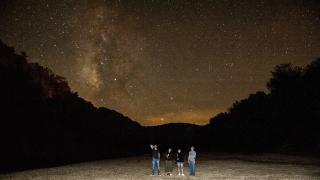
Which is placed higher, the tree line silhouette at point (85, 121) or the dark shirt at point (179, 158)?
the tree line silhouette at point (85, 121)

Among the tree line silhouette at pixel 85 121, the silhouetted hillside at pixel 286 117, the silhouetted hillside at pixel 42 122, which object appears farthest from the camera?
the silhouetted hillside at pixel 42 122

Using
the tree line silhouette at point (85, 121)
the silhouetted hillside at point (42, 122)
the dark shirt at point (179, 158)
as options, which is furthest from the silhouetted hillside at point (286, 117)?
the dark shirt at point (179, 158)

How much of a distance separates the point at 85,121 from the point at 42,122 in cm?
1806

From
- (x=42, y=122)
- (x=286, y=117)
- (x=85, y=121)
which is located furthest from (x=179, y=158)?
(x=85, y=121)

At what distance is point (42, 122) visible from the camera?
240 ft

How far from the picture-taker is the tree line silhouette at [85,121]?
55406 mm

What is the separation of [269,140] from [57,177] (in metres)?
48.0

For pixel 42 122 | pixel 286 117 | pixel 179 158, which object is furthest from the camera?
pixel 42 122

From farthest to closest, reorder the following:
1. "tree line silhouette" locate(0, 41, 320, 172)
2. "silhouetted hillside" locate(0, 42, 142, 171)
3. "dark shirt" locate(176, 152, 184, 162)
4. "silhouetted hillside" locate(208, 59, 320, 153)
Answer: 1. "silhouetted hillside" locate(0, 42, 142, 171)
2. "tree line silhouette" locate(0, 41, 320, 172)
3. "silhouetted hillside" locate(208, 59, 320, 153)
4. "dark shirt" locate(176, 152, 184, 162)

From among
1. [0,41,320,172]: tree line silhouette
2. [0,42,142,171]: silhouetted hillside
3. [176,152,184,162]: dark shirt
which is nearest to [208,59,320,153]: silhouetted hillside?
[0,41,320,172]: tree line silhouette

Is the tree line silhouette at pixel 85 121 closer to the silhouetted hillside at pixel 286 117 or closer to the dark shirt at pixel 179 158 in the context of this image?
the silhouetted hillside at pixel 286 117

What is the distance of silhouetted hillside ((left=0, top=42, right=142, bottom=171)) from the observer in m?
62.2

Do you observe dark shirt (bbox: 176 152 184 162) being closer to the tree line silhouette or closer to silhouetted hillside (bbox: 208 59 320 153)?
the tree line silhouette

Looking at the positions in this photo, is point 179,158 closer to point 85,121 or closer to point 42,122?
point 42,122
